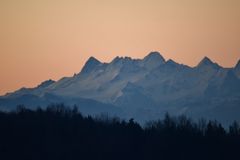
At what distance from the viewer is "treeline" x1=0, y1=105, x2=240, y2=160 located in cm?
10469

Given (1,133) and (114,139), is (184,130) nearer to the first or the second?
(114,139)

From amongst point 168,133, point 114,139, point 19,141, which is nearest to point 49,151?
point 19,141

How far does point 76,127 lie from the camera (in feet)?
386

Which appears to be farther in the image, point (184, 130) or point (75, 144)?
point (184, 130)

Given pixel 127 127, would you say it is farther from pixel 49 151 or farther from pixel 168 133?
pixel 49 151

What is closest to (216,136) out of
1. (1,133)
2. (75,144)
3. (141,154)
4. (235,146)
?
(235,146)

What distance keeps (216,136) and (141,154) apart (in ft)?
40.6

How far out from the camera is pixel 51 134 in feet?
365

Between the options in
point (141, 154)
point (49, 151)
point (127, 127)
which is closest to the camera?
point (49, 151)

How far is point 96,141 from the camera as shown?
112 m

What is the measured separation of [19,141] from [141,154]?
1541 cm

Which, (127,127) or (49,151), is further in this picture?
(127,127)

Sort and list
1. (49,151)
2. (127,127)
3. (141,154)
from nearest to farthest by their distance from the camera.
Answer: (49,151) < (141,154) < (127,127)

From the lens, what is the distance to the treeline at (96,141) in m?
105
